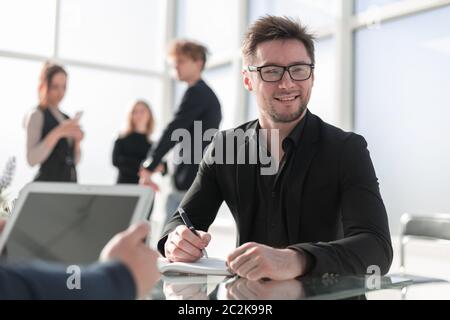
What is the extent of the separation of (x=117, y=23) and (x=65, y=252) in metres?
4.70

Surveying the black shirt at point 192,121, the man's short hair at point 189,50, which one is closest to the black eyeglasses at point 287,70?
the black shirt at point 192,121

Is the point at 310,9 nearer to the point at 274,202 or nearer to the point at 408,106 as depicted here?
the point at 408,106

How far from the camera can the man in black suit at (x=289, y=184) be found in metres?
1.02

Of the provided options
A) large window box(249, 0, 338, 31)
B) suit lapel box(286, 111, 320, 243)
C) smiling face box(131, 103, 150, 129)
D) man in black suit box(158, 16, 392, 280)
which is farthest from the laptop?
smiling face box(131, 103, 150, 129)

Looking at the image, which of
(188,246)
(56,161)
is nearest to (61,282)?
(188,246)

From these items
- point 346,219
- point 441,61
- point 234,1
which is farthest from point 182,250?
point 234,1

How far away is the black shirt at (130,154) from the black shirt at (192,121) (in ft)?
2.50

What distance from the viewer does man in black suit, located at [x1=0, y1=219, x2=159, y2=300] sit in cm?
54

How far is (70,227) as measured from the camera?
69 cm

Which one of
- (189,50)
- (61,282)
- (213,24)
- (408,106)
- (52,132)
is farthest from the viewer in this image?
(213,24)

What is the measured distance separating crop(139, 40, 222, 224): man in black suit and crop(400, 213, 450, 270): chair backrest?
1129 mm

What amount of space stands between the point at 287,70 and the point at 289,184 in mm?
328

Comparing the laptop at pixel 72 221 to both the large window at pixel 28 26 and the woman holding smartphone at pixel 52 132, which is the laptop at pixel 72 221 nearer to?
the woman holding smartphone at pixel 52 132
